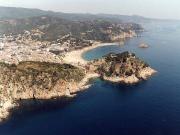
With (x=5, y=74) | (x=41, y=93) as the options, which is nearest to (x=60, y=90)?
(x=41, y=93)

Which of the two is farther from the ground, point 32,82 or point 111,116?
point 32,82

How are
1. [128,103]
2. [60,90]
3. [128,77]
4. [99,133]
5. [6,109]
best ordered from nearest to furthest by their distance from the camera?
[99,133] → [6,109] → [128,103] → [60,90] → [128,77]

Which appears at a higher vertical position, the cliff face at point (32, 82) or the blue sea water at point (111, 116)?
the cliff face at point (32, 82)

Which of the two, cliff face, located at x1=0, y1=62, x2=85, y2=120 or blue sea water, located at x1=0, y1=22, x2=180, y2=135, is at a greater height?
cliff face, located at x1=0, y1=62, x2=85, y2=120

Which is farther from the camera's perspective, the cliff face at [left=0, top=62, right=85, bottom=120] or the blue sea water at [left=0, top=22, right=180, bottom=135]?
the cliff face at [left=0, top=62, right=85, bottom=120]

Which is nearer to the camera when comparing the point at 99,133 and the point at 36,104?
the point at 99,133

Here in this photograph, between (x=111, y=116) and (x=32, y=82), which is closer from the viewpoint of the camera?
(x=111, y=116)

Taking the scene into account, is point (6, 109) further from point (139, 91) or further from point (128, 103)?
point (139, 91)

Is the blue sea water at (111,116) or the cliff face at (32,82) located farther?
the cliff face at (32,82)
